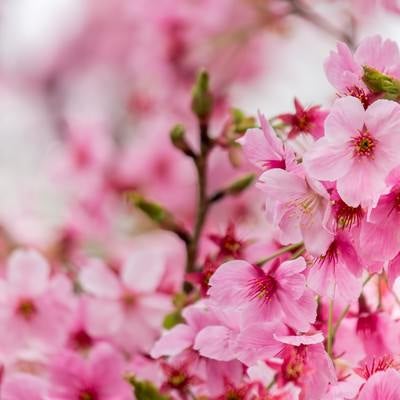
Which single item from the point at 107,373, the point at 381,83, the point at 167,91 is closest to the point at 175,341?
the point at 107,373

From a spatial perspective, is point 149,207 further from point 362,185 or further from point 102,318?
point 362,185

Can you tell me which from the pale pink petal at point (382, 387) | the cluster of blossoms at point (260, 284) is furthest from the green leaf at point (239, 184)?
the pale pink petal at point (382, 387)

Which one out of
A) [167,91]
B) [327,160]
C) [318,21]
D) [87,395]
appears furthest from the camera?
[167,91]

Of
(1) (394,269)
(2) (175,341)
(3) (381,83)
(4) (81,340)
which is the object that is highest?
(3) (381,83)

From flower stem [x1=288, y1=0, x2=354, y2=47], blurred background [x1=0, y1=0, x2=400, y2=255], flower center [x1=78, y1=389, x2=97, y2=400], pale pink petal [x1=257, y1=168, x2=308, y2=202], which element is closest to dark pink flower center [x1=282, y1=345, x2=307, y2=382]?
pale pink petal [x1=257, y1=168, x2=308, y2=202]

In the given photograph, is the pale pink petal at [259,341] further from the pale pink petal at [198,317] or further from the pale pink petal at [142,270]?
the pale pink petal at [142,270]

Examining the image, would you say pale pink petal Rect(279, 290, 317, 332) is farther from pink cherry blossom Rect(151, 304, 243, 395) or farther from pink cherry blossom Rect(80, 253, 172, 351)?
pink cherry blossom Rect(80, 253, 172, 351)
